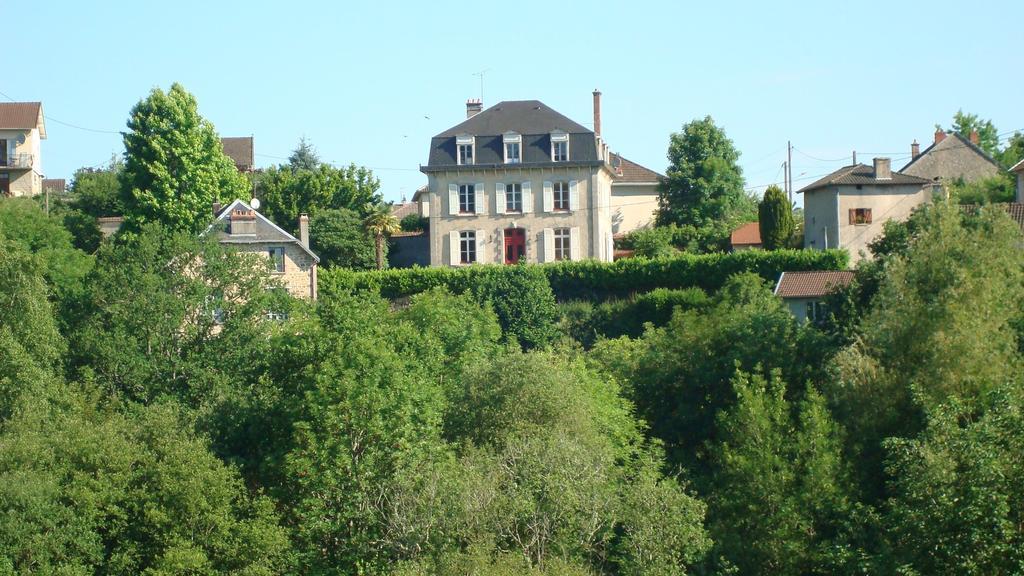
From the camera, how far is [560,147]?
55219mm

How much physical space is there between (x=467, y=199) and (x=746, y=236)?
43.2 feet

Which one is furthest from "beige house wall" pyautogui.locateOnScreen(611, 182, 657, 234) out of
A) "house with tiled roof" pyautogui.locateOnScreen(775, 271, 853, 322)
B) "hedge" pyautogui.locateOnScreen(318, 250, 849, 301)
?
"house with tiled roof" pyautogui.locateOnScreen(775, 271, 853, 322)

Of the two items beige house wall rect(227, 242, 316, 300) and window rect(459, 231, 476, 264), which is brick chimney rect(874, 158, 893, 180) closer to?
window rect(459, 231, 476, 264)

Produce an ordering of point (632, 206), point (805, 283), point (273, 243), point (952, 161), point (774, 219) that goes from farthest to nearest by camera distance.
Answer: point (952, 161)
point (632, 206)
point (774, 219)
point (273, 243)
point (805, 283)

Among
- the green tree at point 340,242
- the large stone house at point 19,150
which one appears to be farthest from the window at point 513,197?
the large stone house at point 19,150

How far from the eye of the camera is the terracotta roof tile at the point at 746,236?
57625 millimetres

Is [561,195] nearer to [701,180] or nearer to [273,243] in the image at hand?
[701,180]

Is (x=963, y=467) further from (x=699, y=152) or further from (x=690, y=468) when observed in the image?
(x=699, y=152)

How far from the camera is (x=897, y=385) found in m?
29.6

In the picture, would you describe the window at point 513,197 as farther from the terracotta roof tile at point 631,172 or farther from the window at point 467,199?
the terracotta roof tile at point 631,172

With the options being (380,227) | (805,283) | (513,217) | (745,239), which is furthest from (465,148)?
(805,283)

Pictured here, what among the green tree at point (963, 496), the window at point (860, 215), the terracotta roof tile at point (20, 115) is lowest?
the green tree at point (963, 496)

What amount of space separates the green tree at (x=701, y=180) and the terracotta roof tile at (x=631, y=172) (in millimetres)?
1546

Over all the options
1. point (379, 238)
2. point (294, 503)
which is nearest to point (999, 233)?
point (294, 503)
